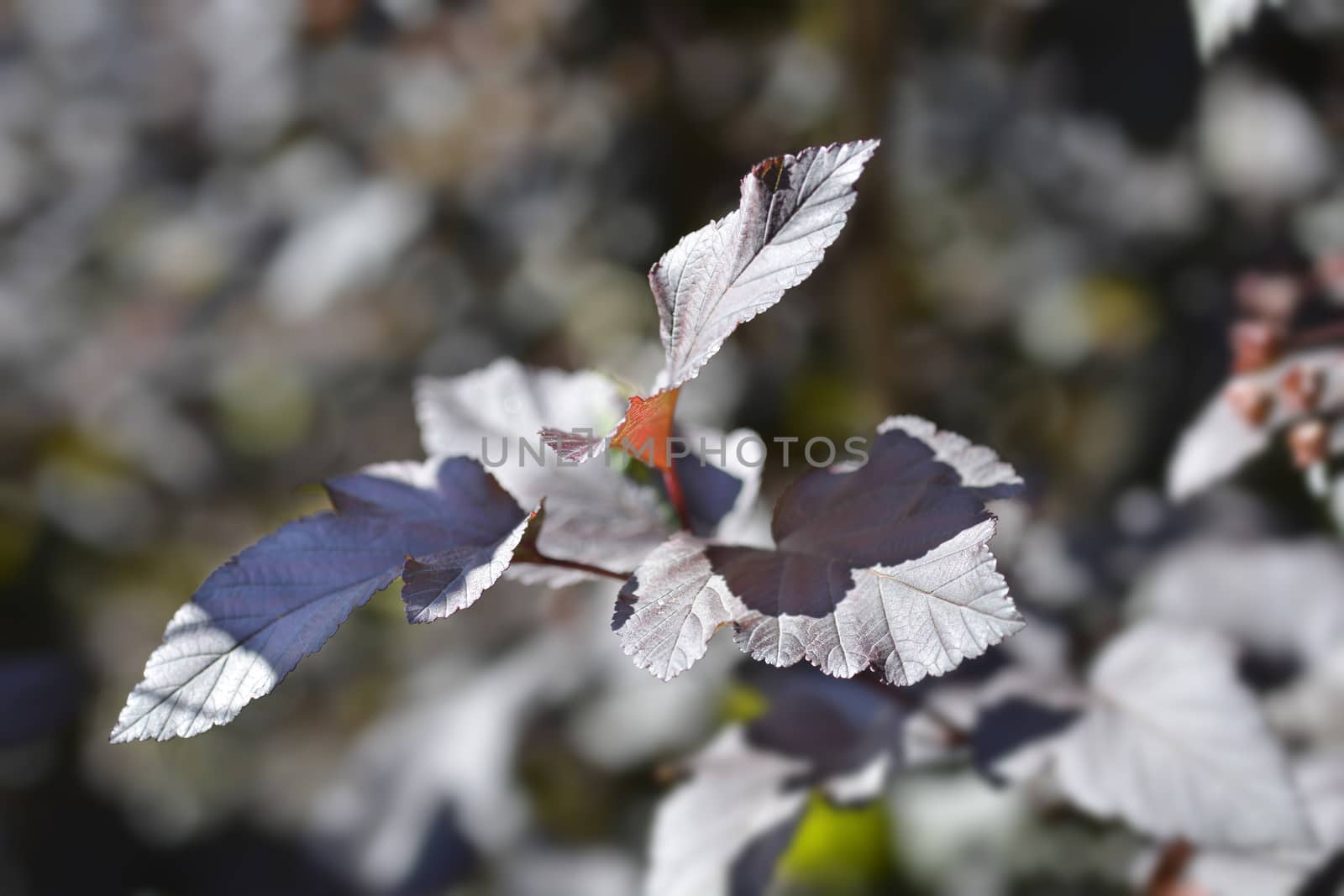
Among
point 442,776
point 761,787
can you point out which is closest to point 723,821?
point 761,787

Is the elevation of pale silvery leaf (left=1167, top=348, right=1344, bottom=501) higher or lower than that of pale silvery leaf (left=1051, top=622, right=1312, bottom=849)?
higher

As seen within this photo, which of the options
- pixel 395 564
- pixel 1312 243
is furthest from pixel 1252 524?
pixel 395 564

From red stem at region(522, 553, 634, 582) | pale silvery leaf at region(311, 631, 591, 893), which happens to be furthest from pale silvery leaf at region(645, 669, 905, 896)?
pale silvery leaf at region(311, 631, 591, 893)

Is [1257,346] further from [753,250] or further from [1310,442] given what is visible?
[753,250]

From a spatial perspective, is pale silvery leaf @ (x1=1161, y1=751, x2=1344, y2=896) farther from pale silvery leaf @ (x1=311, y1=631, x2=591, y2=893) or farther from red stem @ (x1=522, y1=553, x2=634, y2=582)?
pale silvery leaf @ (x1=311, y1=631, x2=591, y2=893)

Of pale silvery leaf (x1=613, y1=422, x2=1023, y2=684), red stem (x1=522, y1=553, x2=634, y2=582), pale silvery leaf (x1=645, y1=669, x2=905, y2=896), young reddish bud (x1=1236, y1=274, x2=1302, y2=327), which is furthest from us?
young reddish bud (x1=1236, y1=274, x2=1302, y2=327)

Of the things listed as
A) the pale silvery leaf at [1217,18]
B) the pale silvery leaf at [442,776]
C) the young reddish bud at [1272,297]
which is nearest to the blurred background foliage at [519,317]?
the pale silvery leaf at [442,776]

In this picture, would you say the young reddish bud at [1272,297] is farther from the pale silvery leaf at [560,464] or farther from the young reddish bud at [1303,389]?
the pale silvery leaf at [560,464]
